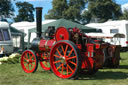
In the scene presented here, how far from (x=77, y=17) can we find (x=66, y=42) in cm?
4451

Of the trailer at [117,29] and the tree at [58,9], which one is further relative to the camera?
the tree at [58,9]

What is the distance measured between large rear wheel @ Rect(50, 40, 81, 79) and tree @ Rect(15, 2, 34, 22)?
51250 mm

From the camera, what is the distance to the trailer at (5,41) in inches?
501

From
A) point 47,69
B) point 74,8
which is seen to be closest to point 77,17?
point 74,8

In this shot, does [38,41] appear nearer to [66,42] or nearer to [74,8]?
[66,42]

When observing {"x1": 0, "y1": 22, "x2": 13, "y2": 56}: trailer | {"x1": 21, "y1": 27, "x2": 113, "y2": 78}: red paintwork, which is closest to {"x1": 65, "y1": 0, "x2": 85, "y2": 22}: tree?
{"x1": 0, "y1": 22, "x2": 13, "y2": 56}: trailer

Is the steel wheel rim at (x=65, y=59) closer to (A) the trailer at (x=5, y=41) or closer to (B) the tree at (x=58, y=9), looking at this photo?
(A) the trailer at (x=5, y=41)

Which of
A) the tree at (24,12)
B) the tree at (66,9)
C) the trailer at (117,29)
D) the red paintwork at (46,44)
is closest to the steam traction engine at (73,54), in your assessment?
the red paintwork at (46,44)

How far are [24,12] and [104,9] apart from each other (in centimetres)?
2061

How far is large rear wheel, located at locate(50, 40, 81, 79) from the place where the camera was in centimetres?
552

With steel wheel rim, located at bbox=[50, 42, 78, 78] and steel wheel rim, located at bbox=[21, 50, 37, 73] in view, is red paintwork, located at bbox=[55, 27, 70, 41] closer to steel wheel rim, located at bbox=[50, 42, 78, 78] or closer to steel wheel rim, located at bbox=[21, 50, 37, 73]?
steel wheel rim, located at bbox=[50, 42, 78, 78]

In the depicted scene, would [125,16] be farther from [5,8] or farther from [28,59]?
[28,59]

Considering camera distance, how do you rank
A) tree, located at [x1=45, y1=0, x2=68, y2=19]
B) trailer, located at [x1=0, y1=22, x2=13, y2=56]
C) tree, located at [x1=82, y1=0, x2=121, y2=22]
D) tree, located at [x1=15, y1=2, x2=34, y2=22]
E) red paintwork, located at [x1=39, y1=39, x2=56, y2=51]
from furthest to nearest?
tree, located at [x1=15, y1=2, x2=34, y2=22], tree, located at [x1=45, y1=0, x2=68, y2=19], tree, located at [x1=82, y1=0, x2=121, y2=22], trailer, located at [x1=0, y1=22, x2=13, y2=56], red paintwork, located at [x1=39, y1=39, x2=56, y2=51]

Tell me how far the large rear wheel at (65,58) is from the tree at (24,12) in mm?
51250
